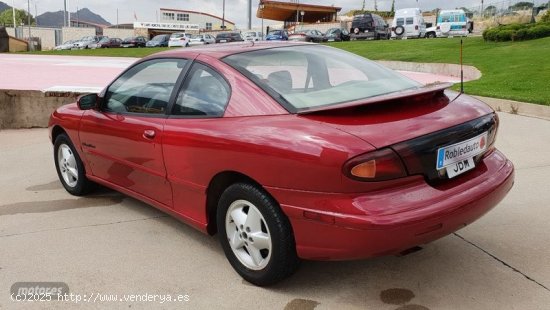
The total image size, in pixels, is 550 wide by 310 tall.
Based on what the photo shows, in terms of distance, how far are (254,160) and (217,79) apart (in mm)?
752

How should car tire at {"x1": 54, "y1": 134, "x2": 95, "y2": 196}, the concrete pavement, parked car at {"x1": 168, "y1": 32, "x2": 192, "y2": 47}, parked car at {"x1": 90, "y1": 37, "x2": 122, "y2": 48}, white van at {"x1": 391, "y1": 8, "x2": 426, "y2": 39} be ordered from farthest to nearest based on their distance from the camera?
parked car at {"x1": 90, "y1": 37, "x2": 122, "y2": 48} < parked car at {"x1": 168, "y1": 32, "x2": 192, "y2": 47} < white van at {"x1": 391, "y1": 8, "x2": 426, "y2": 39} < car tire at {"x1": 54, "y1": 134, "x2": 95, "y2": 196} < the concrete pavement

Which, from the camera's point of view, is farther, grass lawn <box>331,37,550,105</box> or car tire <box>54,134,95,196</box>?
grass lawn <box>331,37,550,105</box>

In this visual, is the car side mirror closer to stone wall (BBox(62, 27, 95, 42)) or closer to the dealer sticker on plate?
the dealer sticker on plate

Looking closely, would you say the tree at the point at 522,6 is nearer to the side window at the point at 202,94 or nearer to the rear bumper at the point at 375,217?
the side window at the point at 202,94

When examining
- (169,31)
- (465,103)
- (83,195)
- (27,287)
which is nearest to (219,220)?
(27,287)

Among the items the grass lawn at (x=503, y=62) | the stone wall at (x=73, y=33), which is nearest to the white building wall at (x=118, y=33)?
the stone wall at (x=73, y=33)

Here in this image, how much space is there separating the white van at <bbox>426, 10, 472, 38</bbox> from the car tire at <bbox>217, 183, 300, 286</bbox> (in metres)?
35.5

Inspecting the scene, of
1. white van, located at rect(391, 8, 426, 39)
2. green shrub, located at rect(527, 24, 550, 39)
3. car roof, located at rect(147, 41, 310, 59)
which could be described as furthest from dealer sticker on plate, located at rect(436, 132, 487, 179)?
white van, located at rect(391, 8, 426, 39)

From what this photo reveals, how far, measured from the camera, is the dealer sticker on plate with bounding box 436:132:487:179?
9.00 ft

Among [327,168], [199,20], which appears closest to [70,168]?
[327,168]

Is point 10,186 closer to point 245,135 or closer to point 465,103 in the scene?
point 245,135

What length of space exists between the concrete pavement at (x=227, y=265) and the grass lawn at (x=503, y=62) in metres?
5.86

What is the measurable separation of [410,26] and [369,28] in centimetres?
297

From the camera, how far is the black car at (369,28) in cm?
3762
